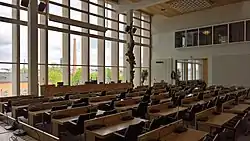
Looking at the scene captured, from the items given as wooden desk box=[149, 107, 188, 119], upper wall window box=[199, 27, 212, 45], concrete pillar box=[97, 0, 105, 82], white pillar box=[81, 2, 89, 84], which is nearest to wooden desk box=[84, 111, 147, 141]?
wooden desk box=[149, 107, 188, 119]

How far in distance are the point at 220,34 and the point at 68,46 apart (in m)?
9.84

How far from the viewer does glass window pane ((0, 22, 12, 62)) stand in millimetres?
10727

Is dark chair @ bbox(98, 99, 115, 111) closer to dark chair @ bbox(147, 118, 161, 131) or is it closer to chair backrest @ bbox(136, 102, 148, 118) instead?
chair backrest @ bbox(136, 102, 148, 118)

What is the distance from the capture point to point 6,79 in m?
11.1

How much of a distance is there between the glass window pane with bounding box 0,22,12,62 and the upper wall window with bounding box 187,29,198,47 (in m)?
11.6

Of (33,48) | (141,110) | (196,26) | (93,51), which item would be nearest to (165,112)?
(141,110)

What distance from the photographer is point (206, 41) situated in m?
16.3

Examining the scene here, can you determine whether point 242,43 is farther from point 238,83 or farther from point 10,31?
point 10,31

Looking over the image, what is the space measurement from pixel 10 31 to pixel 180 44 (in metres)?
11.4

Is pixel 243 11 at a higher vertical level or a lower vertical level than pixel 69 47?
higher

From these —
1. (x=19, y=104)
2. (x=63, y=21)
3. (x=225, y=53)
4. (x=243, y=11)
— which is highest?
(x=243, y=11)

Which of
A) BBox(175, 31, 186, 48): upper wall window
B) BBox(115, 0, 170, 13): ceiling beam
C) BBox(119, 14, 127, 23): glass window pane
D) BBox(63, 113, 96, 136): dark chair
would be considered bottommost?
BBox(63, 113, 96, 136): dark chair

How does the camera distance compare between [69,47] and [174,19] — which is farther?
[174,19]

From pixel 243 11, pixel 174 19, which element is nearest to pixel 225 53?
pixel 243 11
